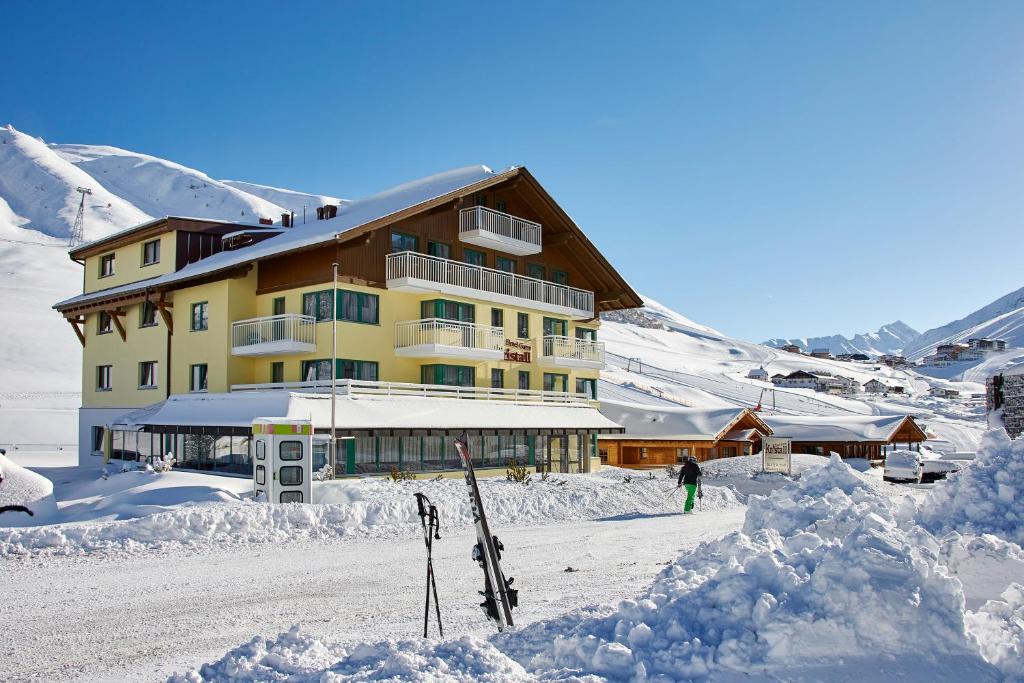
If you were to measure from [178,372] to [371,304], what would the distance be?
28.0 ft

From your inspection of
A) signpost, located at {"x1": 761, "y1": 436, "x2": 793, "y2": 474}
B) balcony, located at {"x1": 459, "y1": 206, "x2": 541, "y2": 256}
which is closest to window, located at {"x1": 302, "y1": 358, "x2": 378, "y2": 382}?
balcony, located at {"x1": 459, "y1": 206, "x2": 541, "y2": 256}

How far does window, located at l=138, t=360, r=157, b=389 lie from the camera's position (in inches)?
1417

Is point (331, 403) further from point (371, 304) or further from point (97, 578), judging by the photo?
point (97, 578)

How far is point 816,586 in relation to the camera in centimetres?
759

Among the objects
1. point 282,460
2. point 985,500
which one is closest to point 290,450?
point 282,460

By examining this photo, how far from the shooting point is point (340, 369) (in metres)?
31.0

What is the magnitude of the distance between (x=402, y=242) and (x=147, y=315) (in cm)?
1179

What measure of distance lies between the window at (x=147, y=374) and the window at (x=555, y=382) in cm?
1657

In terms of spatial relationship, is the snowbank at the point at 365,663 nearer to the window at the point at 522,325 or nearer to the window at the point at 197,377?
the window at the point at 197,377

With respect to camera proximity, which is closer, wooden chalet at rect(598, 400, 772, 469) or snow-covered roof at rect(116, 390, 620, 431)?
snow-covered roof at rect(116, 390, 620, 431)

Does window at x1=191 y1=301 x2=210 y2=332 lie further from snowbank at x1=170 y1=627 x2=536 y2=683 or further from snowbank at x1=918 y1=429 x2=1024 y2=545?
snowbank at x1=170 y1=627 x2=536 y2=683

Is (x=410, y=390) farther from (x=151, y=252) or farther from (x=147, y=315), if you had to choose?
(x=151, y=252)

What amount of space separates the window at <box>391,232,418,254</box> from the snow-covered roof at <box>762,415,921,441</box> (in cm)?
3047

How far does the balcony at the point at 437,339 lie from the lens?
32.5 metres
